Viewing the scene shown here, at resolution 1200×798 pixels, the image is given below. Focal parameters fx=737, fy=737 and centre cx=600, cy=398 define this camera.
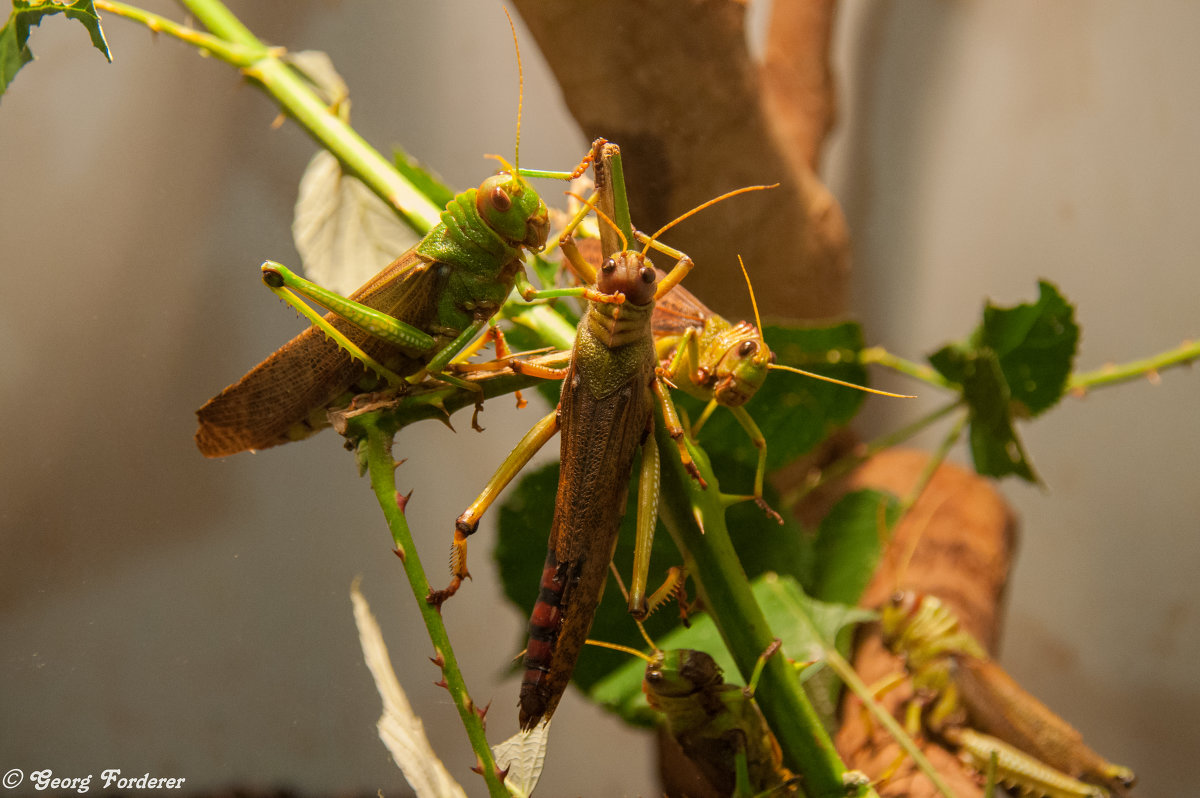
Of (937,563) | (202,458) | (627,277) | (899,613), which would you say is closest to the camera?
(627,277)

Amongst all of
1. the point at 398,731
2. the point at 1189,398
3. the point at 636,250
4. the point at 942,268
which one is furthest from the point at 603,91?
the point at 1189,398

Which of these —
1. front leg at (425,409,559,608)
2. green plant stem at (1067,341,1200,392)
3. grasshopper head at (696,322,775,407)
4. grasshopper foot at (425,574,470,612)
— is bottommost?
green plant stem at (1067,341,1200,392)

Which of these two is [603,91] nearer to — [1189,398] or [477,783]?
[477,783]

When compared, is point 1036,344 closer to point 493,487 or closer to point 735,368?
point 735,368

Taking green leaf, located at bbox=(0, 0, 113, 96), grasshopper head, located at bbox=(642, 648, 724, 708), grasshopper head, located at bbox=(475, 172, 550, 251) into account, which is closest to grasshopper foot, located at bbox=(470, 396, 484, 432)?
grasshopper head, located at bbox=(475, 172, 550, 251)

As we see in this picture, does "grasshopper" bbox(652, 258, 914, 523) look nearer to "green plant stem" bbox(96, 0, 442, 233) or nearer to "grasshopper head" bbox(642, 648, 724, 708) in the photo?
"grasshopper head" bbox(642, 648, 724, 708)

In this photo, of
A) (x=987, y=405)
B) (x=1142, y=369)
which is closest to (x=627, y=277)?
(x=987, y=405)

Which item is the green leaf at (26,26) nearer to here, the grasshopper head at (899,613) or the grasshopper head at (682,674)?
the grasshopper head at (682,674)
